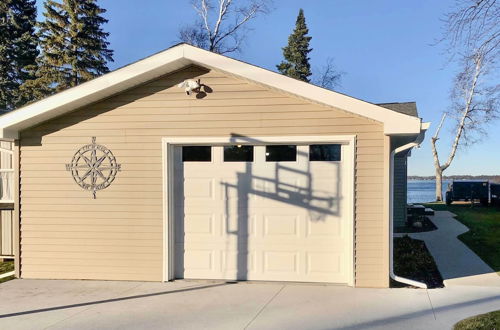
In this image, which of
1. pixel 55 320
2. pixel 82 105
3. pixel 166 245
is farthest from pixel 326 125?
pixel 55 320

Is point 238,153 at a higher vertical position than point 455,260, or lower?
higher

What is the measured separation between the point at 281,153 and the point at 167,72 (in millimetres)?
2270

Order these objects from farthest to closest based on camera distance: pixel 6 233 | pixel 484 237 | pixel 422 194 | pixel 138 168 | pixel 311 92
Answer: pixel 422 194, pixel 484 237, pixel 6 233, pixel 138 168, pixel 311 92

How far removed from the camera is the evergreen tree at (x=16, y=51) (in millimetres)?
26844

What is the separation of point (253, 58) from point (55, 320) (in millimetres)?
23980

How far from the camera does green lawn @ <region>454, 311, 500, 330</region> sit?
3.99 metres

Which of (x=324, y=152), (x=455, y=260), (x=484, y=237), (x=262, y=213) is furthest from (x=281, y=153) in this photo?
(x=484, y=237)

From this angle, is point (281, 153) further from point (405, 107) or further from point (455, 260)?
point (405, 107)

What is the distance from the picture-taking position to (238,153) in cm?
613

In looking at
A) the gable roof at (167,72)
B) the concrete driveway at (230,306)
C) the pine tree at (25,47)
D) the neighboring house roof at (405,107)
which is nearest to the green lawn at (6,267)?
the concrete driveway at (230,306)

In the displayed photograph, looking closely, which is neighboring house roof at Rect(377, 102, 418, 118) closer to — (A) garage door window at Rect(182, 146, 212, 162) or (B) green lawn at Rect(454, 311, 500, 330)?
(A) garage door window at Rect(182, 146, 212, 162)

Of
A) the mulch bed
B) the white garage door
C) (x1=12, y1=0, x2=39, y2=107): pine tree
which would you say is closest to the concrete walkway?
the mulch bed

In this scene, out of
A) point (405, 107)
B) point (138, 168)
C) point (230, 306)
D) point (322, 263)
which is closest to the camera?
point (230, 306)

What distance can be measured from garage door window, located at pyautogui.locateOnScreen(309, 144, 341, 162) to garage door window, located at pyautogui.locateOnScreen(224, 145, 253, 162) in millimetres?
979
